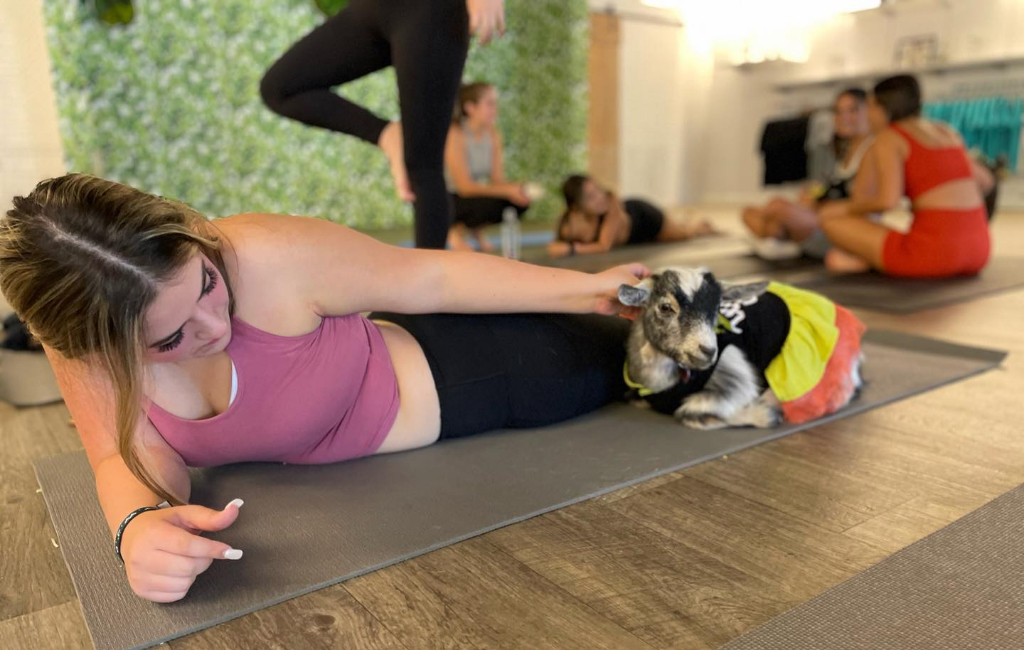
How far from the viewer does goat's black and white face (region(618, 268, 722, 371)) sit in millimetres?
1267

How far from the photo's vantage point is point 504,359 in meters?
1.34

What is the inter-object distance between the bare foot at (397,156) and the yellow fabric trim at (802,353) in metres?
0.91

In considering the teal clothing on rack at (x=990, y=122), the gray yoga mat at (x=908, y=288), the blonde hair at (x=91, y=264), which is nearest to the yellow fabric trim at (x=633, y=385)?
the blonde hair at (x=91, y=264)

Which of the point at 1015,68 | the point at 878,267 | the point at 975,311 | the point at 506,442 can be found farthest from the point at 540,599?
the point at 1015,68

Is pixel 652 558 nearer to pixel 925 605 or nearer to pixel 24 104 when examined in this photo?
pixel 925 605

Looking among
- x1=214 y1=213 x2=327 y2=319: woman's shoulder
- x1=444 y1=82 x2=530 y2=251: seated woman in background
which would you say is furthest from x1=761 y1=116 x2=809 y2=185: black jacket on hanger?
x1=214 y1=213 x2=327 y2=319: woman's shoulder

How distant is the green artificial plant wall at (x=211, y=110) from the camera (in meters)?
4.57

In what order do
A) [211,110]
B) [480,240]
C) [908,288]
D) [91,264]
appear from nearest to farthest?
[91,264] → [908,288] → [480,240] → [211,110]

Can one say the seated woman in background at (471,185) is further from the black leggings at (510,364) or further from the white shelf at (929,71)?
the white shelf at (929,71)

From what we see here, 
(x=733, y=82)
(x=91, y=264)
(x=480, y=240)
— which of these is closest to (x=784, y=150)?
(x=733, y=82)

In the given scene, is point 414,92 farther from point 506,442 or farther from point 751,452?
point 751,452

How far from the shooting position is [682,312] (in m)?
1.28

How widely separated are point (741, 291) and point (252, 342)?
0.90 m

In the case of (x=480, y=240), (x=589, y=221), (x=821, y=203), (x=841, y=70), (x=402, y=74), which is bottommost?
(x=480, y=240)
